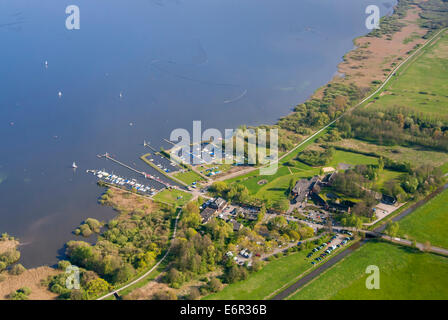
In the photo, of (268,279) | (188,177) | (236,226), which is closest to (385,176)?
(236,226)

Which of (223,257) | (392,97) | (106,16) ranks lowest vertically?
(223,257)

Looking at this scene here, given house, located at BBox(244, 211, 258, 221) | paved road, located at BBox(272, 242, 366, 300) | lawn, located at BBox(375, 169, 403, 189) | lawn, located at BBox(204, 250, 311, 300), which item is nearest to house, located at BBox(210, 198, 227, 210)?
house, located at BBox(244, 211, 258, 221)

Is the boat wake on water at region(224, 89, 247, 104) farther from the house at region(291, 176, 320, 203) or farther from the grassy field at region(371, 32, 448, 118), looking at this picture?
the house at region(291, 176, 320, 203)

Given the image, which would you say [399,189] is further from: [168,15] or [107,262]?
[168,15]

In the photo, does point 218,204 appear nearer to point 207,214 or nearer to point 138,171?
point 207,214

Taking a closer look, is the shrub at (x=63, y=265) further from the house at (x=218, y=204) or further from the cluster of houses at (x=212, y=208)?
the house at (x=218, y=204)

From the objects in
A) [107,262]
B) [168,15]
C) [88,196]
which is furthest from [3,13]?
[107,262]
